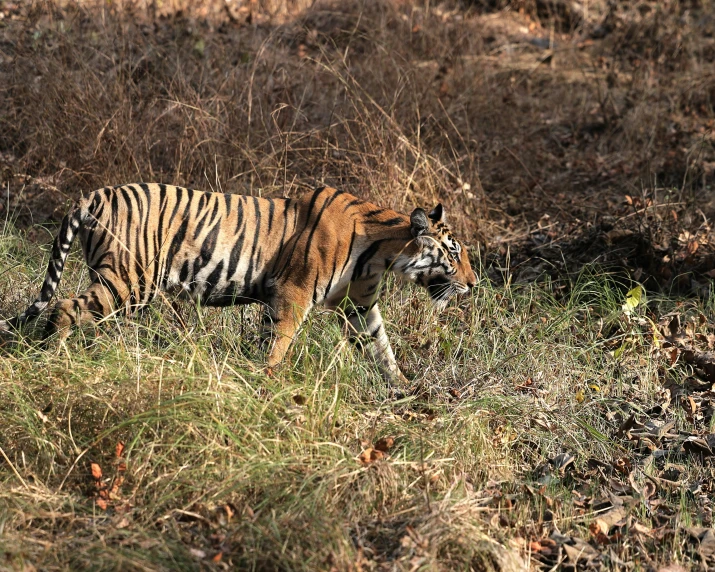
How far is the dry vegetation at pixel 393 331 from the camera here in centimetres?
394

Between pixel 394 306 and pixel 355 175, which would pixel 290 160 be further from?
pixel 394 306

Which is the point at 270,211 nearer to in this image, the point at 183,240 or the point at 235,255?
the point at 235,255

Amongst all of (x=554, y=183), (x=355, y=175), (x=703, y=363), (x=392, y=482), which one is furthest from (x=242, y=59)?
(x=392, y=482)

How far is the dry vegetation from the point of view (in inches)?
155

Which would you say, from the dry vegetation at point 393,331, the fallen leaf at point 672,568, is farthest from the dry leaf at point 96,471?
the fallen leaf at point 672,568

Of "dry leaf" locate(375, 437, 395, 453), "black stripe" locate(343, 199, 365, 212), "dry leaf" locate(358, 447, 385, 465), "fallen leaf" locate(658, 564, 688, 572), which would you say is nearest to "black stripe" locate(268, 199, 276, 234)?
"black stripe" locate(343, 199, 365, 212)

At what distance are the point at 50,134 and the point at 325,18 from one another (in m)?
3.99

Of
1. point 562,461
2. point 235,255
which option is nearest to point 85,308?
point 235,255

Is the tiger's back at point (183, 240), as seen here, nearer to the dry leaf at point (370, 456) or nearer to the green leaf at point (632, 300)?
the dry leaf at point (370, 456)

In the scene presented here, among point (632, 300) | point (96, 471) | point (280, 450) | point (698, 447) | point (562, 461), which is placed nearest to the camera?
point (96, 471)

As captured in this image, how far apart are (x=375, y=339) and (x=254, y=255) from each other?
33.8 inches

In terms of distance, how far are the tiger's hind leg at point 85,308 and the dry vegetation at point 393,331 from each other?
0.56 feet

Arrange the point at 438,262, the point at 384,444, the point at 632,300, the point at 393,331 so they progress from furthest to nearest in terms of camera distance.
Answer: the point at 632,300 → the point at 393,331 → the point at 438,262 → the point at 384,444

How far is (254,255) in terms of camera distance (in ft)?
17.9
